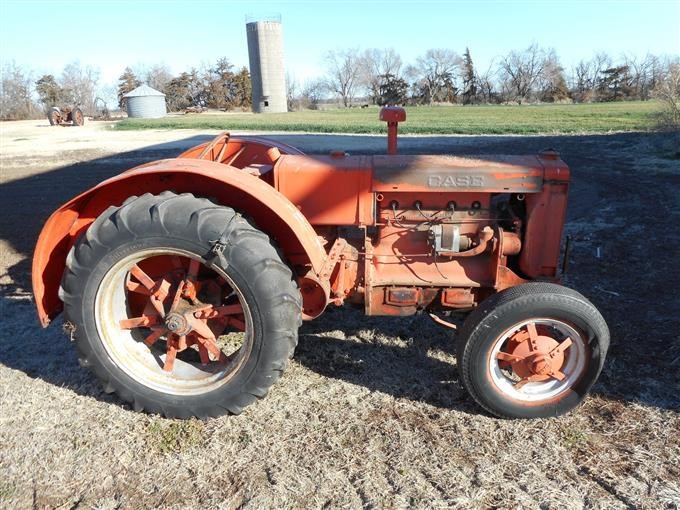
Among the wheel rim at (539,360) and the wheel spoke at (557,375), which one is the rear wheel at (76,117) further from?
the wheel spoke at (557,375)

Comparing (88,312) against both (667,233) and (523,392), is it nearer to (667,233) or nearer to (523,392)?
(523,392)

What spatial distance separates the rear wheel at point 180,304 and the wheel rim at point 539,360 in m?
1.09

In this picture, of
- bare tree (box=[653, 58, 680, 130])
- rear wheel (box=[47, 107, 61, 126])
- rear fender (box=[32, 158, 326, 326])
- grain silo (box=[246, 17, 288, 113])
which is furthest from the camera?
grain silo (box=[246, 17, 288, 113])

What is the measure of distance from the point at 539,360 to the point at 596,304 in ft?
6.00

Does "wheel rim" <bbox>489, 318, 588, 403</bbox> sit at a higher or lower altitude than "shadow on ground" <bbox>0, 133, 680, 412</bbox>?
higher

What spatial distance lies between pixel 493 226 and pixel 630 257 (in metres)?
3.02

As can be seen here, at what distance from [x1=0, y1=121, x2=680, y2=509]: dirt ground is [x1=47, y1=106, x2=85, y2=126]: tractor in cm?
3027

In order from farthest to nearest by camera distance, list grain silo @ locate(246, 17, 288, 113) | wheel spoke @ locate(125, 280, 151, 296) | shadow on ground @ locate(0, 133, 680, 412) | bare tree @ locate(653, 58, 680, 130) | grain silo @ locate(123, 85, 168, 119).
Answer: grain silo @ locate(246, 17, 288, 113) → grain silo @ locate(123, 85, 168, 119) → bare tree @ locate(653, 58, 680, 130) → shadow on ground @ locate(0, 133, 680, 412) → wheel spoke @ locate(125, 280, 151, 296)

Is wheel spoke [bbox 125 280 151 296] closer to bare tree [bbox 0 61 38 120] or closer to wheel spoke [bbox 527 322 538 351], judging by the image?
wheel spoke [bbox 527 322 538 351]

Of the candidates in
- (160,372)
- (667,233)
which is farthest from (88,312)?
(667,233)

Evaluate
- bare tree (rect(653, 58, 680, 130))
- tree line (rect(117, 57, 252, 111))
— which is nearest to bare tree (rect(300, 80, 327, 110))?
tree line (rect(117, 57, 252, 111))

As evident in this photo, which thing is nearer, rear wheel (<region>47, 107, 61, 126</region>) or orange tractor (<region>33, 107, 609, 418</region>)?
orange tractor (<region>33, 107, 609, 418</region>)

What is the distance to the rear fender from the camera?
259 cm

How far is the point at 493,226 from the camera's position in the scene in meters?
2.95
